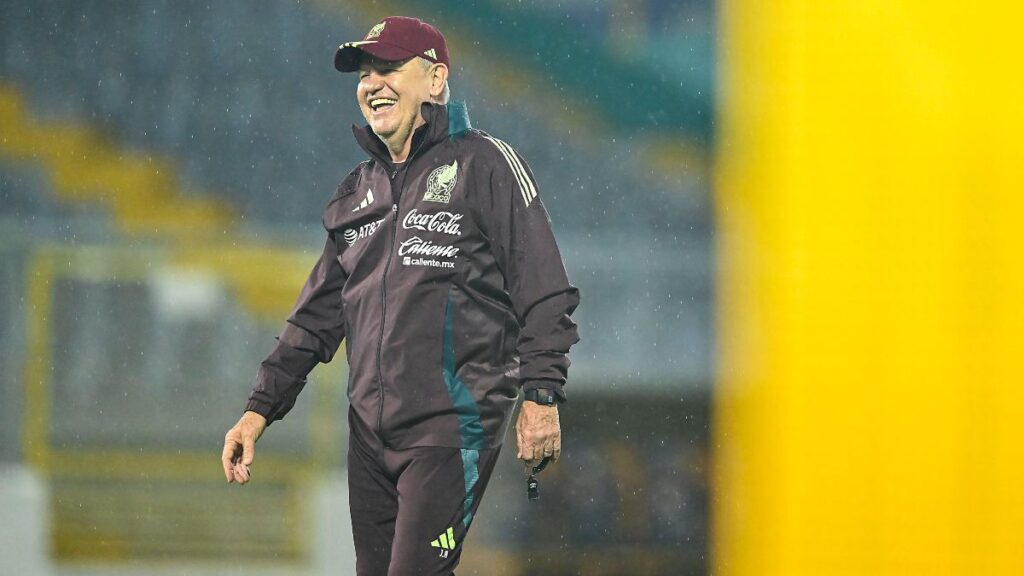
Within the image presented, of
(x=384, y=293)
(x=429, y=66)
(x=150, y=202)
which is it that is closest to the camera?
(x=384, y=293)

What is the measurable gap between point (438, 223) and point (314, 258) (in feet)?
5.39

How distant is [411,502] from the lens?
192 centimetres

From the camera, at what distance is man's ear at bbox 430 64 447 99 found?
2084 millimetres

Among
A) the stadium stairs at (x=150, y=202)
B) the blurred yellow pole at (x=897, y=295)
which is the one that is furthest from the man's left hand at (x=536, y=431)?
the stadium stairs at (x=150, y=202)

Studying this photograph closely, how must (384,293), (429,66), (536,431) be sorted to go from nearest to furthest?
(536,431) → (384,293) → (429,66)

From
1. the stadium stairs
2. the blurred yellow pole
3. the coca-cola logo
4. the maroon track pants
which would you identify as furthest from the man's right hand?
the stadium stairs

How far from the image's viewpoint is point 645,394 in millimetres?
3490

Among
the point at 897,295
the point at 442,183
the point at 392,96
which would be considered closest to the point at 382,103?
the point at 392,96

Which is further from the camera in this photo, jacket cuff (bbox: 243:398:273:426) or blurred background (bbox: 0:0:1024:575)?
blurred background (bbox: 0:0:1024:575)

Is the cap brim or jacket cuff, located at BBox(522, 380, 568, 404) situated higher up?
the cap brim

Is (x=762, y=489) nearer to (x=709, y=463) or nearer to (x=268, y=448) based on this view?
(x=709, y=463)

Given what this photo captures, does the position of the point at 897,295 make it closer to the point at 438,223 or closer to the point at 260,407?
the point at 438,223

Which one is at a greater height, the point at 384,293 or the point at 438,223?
the point at 438,223

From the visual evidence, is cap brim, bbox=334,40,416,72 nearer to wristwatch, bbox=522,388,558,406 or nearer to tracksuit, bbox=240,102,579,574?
tracksuit, bbox=240,102,579,574
